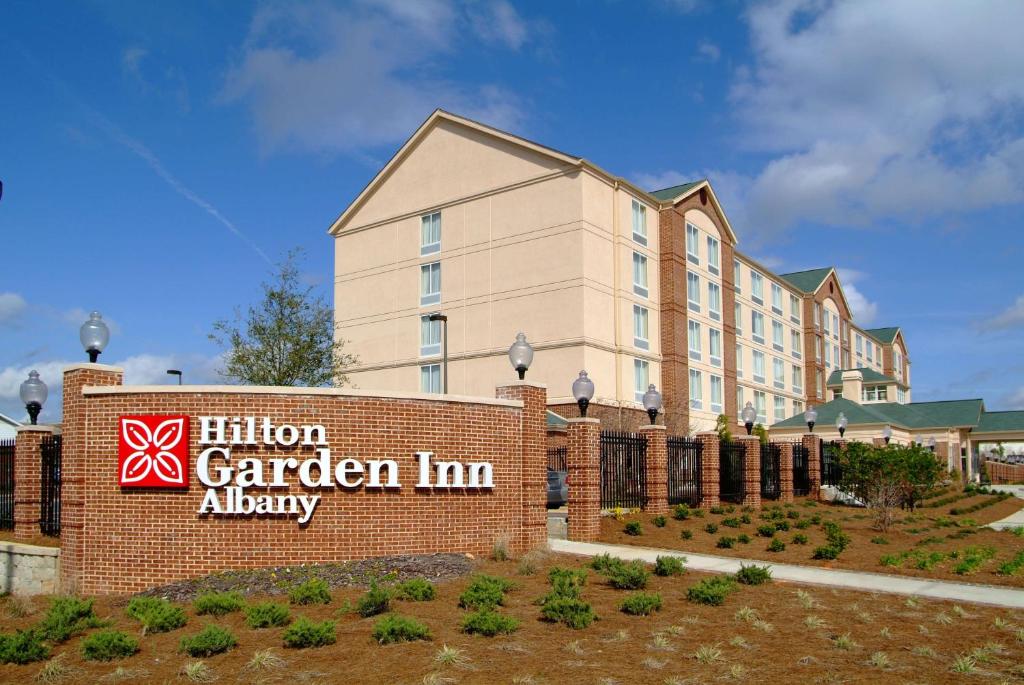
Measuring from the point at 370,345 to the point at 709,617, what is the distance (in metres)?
37.9

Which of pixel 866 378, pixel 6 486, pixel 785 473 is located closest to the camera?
pixel 6 486

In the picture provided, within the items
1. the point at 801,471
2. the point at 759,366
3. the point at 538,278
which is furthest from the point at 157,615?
the point at 759,366

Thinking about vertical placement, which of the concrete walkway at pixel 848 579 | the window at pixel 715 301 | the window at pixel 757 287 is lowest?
the concrete walkway at pixel 848 579

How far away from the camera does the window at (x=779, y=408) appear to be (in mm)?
61312

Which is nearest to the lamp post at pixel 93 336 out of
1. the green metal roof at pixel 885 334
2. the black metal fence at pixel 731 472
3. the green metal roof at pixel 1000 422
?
the black metal fence at pixel 731 472

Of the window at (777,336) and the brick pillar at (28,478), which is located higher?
the window at (777,336)

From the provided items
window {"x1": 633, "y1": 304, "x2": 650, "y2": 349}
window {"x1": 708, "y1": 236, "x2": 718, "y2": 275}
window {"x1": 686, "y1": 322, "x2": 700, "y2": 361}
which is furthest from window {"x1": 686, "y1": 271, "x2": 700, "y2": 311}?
window {"x1": 633, "y1": 304, "x2": 650, "y2": 349}

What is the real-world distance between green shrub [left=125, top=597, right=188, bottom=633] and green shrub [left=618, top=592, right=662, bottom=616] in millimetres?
5811

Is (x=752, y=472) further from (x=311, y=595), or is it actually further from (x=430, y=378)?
(x=430, y=378)

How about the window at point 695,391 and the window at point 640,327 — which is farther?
the window at point 695,391

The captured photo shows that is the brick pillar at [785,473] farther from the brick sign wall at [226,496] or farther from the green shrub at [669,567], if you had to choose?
the brick sign wall at [226,496]

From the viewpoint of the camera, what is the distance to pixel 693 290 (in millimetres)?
49625

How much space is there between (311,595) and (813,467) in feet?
85.2

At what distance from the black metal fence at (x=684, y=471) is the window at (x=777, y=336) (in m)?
37.5
